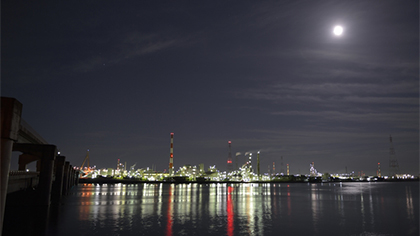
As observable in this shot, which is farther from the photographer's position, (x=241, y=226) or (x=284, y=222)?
(x=284, y=222)

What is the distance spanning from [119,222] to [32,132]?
1931cm

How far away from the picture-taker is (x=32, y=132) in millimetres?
33750

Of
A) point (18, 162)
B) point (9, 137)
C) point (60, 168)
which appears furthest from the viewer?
point (18, 162)

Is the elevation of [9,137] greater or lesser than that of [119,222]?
greater

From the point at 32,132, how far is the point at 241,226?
84.6 feet

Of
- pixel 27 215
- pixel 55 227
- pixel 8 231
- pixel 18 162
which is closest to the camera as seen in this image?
pixel 8 231

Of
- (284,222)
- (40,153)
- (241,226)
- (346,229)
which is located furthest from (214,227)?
(40,153)

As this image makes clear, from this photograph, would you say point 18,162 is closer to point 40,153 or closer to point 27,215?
point 40,153

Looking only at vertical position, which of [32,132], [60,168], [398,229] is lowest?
[398,229]

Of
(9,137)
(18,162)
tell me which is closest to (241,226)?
(9,137)

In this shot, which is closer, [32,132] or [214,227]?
[214,227]

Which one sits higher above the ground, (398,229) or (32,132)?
(32,132)

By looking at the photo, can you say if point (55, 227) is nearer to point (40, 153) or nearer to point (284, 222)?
point (40, 153)

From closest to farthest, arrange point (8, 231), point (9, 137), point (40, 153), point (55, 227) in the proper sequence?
point (9, 137), point (8, 231), point (55, 227), point (40, 153)
